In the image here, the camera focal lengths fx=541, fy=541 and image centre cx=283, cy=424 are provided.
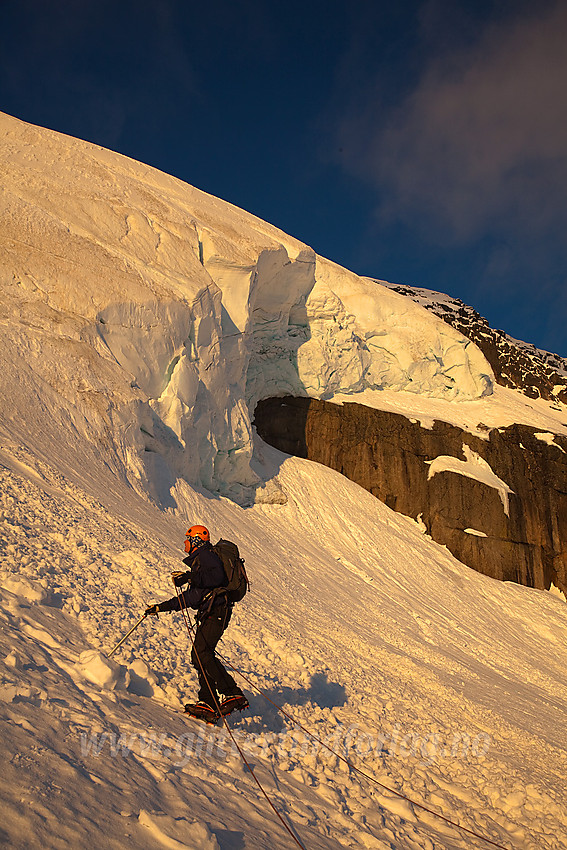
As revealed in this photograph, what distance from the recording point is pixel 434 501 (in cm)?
2755

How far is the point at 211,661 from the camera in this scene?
462cm

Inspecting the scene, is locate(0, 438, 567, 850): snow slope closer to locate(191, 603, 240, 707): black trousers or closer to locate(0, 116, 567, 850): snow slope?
locate(0, 116, 567, 850): snow slope

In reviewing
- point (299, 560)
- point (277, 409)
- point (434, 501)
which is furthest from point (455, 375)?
point (299, 560)

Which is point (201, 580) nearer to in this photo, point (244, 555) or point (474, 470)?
point (244, 555)

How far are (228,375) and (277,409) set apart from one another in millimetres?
8884

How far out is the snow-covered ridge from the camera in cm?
1252

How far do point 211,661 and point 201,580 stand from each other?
687mm

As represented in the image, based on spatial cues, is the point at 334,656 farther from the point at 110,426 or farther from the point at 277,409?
the point at 277,409

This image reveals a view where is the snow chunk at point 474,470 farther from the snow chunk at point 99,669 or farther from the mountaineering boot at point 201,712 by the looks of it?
the snow chunk at point 99,669

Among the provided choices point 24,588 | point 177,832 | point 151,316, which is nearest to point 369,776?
point 177,832

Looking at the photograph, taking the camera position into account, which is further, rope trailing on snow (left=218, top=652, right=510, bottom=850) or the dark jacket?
the dark jacket

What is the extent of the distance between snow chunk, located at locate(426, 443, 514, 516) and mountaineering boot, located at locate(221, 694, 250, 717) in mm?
24732

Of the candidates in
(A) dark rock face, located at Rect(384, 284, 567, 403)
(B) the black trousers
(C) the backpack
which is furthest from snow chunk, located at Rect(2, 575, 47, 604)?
(A) dark rock face, located at Rect(384, 284, 567, 403)

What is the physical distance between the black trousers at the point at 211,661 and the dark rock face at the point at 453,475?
930 inches
